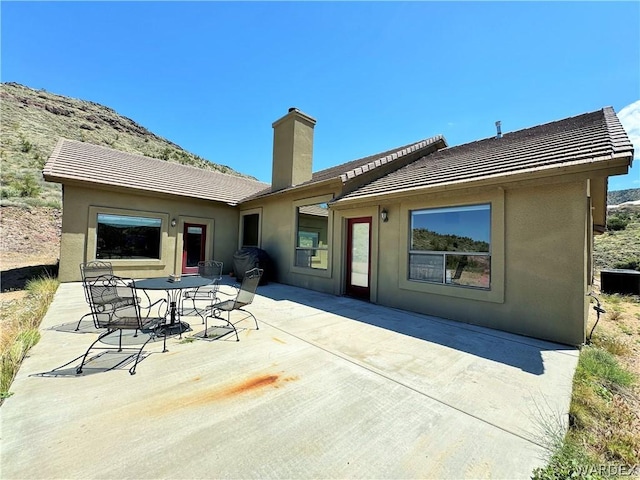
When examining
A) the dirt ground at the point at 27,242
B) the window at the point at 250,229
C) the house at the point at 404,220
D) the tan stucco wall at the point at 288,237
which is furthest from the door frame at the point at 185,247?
the dirt ground at the point at 27,242

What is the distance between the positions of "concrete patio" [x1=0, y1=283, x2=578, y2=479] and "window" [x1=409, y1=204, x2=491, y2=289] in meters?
1.73

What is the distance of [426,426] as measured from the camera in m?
2.57

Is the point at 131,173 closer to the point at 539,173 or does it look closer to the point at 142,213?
the point at 142,213

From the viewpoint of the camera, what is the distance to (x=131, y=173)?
11852 millimetres

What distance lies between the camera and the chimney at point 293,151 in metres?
12.1

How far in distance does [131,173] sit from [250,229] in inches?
220

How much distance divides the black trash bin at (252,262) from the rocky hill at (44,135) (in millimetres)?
18556

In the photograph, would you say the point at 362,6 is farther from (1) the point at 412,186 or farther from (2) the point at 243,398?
(2) the point at 243,398

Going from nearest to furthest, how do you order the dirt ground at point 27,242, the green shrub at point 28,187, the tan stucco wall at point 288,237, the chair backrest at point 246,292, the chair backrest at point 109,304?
the chair backrest at point 109,304, the chair backrest at point 246,292, the tan stucco wall at point 288,237, the dirt ground at point 27,242, the green shrub at point 28,187

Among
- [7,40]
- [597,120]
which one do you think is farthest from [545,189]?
[7,40]

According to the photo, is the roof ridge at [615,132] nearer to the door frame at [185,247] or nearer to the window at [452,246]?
the window at [452,246]

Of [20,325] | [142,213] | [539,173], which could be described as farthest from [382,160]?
[20,325]

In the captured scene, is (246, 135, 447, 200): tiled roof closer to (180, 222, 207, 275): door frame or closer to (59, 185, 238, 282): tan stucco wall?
(59, 185, 238, 282): tan stucco wall

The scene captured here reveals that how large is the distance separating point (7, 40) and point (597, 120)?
22.2m
